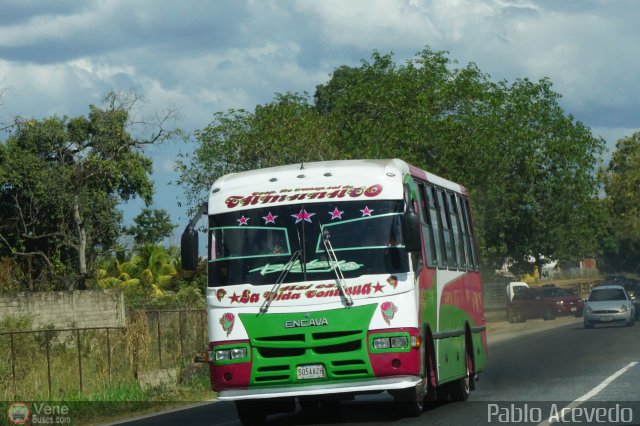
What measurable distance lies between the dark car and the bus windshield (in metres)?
41.7

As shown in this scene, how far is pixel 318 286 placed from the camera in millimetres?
14609

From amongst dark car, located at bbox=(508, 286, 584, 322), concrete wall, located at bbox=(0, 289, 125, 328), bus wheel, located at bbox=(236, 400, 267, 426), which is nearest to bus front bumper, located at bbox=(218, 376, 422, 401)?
bus wheel, located at bbox=(236, 400, 267, 426)

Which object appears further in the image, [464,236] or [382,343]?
[464,236]

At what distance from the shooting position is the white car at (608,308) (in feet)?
151

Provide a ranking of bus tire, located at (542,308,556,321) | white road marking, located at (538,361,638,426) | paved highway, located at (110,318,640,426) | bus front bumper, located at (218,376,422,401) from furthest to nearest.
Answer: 1. bus tire, located at (542,308,556,321)
2. paved highway, located at (110,318,640,426)
3. white road marking, located at (538,361,638,426)
4. bus front bumper, located at (218,376,422,401)

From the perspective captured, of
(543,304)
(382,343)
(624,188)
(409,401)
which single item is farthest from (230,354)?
(624,188)

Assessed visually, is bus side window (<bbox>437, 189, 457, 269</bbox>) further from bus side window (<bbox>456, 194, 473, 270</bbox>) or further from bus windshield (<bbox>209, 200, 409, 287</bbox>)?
bus windshield (<bbox>209, 200, 409, 287</bbox>)

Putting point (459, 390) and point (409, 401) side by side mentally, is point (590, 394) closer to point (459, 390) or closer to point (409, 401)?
point (459, 390)

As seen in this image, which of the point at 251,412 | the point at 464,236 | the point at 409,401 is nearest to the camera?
the point at 409,401

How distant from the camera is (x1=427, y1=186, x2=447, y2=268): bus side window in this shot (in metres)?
17.0

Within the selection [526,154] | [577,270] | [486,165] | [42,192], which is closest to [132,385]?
[42,192]

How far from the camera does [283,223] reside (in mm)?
15070

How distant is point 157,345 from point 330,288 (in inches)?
561

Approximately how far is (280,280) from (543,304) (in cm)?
4470
